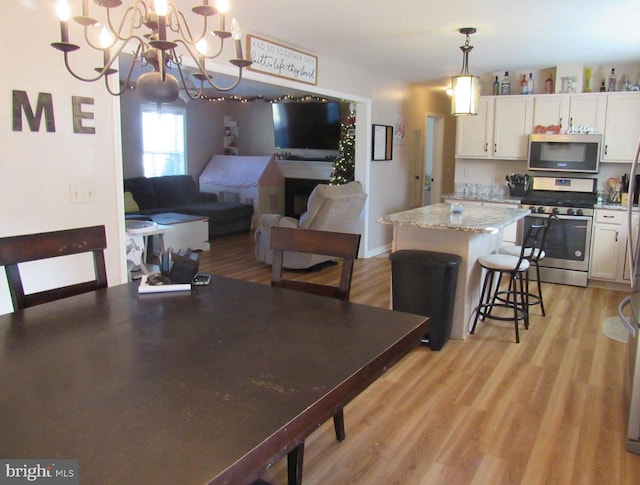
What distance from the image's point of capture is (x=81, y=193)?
308 cm

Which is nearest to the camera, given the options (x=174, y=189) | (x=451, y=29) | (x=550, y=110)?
(x=451, y=29)

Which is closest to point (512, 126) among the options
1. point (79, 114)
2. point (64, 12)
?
point (79, 114)

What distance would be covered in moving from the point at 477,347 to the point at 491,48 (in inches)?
116

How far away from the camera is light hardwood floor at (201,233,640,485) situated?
7.47 ft

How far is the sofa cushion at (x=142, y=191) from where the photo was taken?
7.75m

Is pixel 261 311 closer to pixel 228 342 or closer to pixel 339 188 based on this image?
pixel 228 342

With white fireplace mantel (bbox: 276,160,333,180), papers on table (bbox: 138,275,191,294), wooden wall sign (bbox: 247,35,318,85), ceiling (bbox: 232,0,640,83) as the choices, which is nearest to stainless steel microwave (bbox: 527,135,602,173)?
ceiling (bbox: 232,0,640,83)

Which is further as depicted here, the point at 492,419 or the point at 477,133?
the point at 477,133

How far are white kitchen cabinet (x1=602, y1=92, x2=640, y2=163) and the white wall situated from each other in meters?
4.99

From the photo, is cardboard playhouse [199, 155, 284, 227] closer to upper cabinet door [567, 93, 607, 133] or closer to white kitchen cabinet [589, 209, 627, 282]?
upper cabinet door [567, 93, 607, 133]

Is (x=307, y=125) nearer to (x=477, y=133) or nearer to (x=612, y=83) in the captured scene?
(x=477, y=133)

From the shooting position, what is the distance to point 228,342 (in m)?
1.57

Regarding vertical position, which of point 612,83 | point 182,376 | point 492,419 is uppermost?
point 612,83

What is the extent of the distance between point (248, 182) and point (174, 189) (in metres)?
1.25
